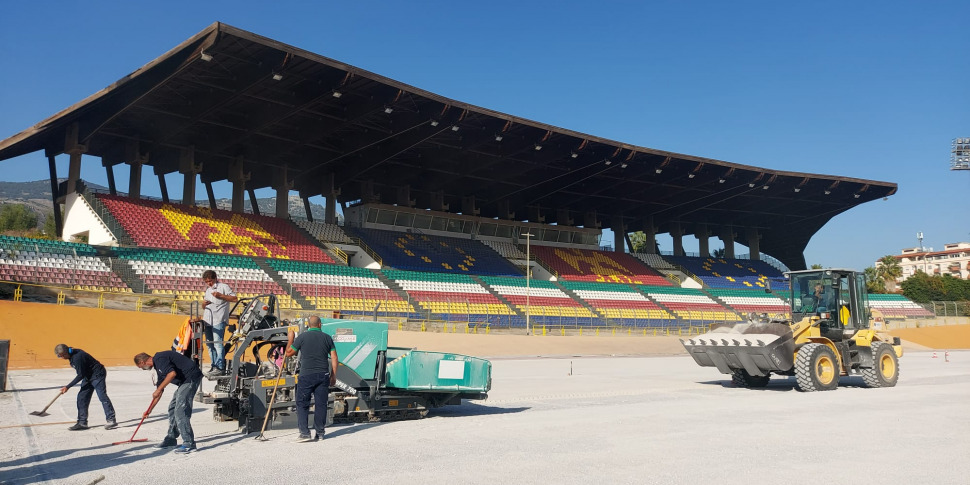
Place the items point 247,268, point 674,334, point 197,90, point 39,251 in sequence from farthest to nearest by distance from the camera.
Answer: point 674,334
point 247,268
point 197,90
point 39,251

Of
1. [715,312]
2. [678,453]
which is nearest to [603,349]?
[715,312]

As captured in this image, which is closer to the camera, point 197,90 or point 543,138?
point 197,90

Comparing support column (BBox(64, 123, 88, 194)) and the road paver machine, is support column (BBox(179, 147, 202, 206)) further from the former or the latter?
the road paver machine

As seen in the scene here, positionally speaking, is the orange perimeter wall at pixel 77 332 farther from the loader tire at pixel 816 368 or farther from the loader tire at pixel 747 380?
the loader tire at pixel 816 368

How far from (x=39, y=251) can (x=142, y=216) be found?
345 inches

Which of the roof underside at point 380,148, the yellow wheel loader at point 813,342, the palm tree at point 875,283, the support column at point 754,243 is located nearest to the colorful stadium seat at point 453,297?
the roof underside at point 380,148

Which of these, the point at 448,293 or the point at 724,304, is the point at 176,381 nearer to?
the point at 448,293

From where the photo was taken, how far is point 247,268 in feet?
118

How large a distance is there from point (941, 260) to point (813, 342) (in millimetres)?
172742

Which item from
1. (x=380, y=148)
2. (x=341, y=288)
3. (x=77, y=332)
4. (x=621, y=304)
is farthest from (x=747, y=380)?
(x=621, y=304)

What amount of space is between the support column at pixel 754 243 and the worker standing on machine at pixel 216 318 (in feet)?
221

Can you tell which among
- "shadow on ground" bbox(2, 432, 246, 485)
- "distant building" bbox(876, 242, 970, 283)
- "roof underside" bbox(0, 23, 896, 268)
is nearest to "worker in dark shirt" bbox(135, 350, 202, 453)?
"shadow on ground" bbox(2, 432, 246, 485)

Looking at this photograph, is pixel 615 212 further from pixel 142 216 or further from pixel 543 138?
pixel 142 216

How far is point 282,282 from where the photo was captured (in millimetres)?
35875
